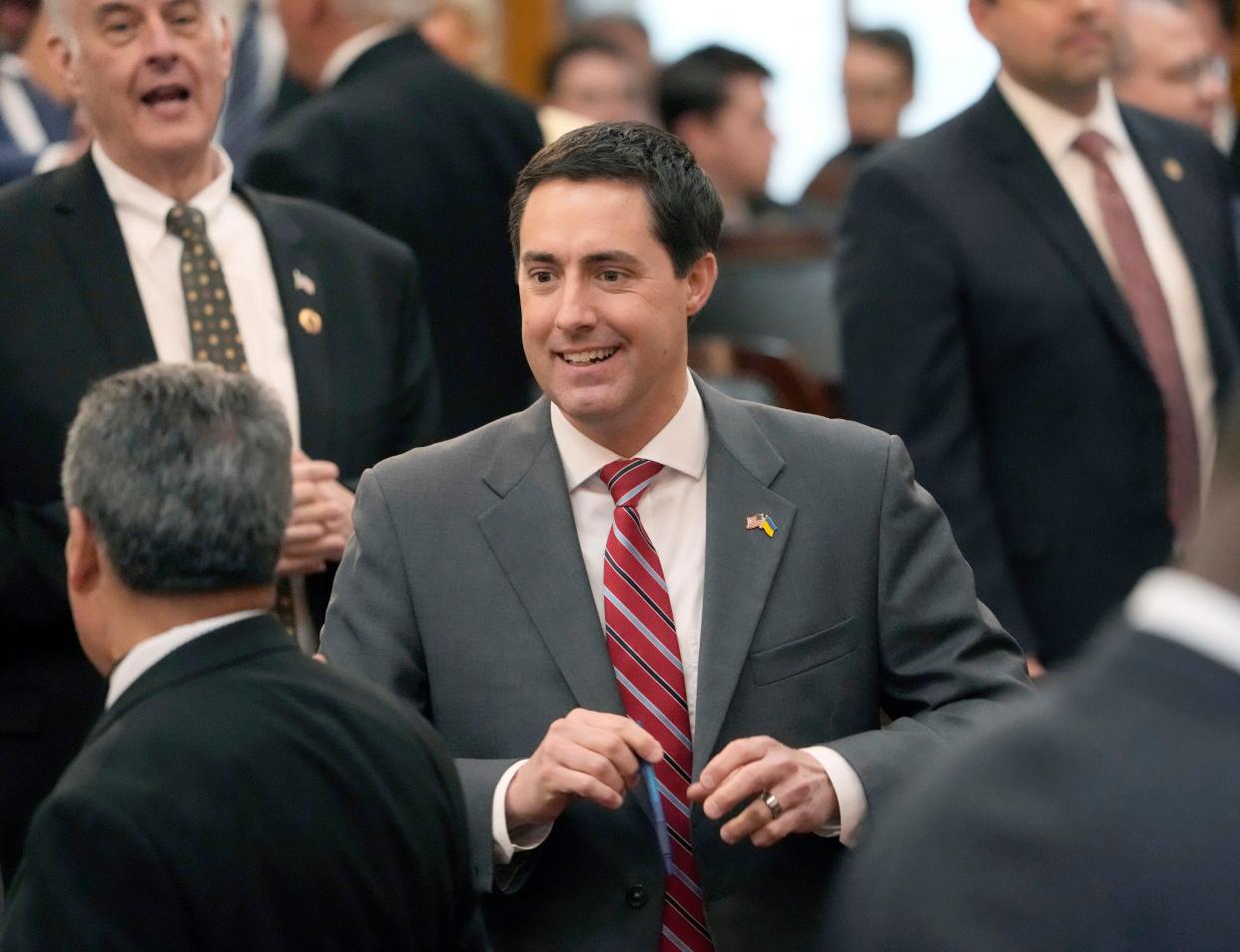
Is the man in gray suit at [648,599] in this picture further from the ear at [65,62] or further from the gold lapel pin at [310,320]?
the ear at [65,62]

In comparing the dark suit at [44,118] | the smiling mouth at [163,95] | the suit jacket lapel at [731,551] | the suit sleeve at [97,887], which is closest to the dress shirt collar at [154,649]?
the suit sleeve at [97,887]

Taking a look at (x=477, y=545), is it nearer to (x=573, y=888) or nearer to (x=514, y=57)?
(x=573, y=888)

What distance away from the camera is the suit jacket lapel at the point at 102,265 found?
142 inches

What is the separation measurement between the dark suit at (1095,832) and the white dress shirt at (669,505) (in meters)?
1.40

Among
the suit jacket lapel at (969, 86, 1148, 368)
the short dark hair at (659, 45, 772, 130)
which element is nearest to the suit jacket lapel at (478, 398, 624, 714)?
the suit jacket lapel at (969, 86, 1148, 368)

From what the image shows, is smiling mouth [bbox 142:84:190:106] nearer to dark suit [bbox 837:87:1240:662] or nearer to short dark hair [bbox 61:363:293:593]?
dark suit [bbox 837:87:1240:662]

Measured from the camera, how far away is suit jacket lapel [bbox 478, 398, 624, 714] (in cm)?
280

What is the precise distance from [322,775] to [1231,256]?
271 centimetres

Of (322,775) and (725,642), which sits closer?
(322,775)

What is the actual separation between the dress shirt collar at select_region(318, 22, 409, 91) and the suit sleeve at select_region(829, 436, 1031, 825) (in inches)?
93.1

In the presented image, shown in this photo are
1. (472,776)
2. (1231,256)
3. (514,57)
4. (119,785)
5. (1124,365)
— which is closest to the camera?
(119,785)

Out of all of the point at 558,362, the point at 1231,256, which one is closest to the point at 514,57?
the point at 1231,256

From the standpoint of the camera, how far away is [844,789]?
2.71 meters

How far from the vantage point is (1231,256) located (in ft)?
14.2
